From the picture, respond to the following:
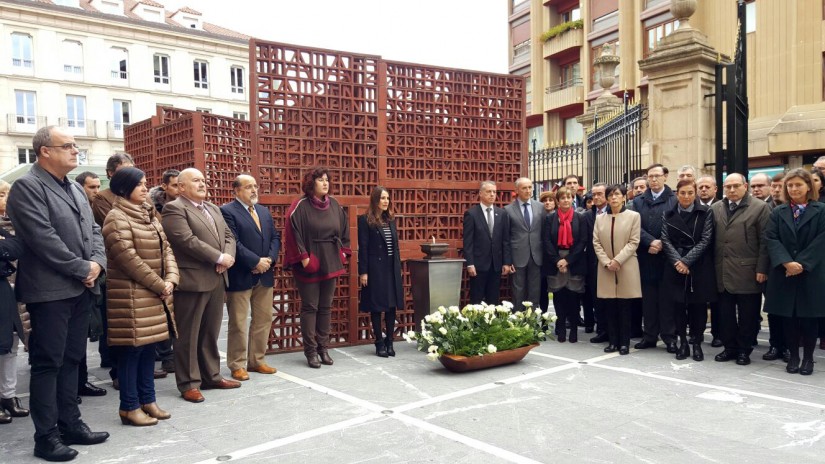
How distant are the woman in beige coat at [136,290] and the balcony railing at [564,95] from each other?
Result: 29.9 metres

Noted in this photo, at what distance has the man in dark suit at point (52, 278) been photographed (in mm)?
4227

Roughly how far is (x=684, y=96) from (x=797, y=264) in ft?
14.8

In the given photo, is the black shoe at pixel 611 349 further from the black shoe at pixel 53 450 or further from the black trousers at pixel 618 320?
the black shoe at pixel 53 450

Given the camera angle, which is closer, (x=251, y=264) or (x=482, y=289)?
(x=251, y=264)

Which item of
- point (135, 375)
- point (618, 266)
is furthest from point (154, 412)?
point (618, 266)

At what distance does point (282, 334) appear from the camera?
7684mm

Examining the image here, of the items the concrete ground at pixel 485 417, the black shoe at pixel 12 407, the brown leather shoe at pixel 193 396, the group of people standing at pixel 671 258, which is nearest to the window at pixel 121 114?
the concrete ground at pixel 485 417

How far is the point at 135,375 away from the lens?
4922 millimetres

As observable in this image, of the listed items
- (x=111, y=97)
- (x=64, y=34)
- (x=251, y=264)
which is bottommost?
(x=251, y=264)

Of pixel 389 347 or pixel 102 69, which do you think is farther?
pixel 102 69

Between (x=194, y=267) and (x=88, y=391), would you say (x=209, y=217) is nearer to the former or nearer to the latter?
(x=194, y=267)

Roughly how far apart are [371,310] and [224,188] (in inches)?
217

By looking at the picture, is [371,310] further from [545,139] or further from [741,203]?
[545,139]

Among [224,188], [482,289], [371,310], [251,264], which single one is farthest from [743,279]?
[224,188]
